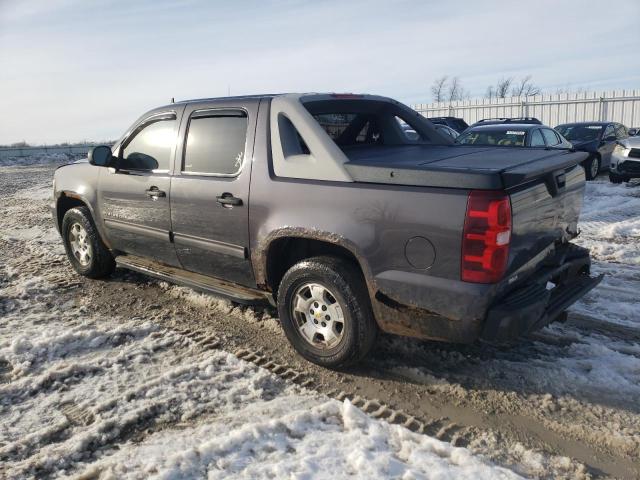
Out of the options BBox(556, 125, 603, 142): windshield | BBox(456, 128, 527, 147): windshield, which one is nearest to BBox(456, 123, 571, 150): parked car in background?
BBox(456, 128, 527, 147): windshield

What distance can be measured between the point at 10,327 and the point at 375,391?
125 inches

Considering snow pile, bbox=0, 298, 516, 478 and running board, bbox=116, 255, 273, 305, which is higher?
running board, bbox=116, 255, 273, 305

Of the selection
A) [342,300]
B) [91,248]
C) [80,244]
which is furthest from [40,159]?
[342,300]

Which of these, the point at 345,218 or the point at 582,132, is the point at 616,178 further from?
the point at 345,218

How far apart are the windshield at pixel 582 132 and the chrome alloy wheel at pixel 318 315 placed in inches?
488

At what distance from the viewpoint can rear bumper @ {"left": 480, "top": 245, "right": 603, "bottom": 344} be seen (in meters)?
2.88

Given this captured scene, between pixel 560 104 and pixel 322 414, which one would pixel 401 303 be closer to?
pixel 322 414

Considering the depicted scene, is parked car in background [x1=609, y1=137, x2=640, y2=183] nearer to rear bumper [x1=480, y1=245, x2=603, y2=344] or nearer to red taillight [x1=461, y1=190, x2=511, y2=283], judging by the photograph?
rear bumper [x1=480, y1=245, x2=603, y2=344]

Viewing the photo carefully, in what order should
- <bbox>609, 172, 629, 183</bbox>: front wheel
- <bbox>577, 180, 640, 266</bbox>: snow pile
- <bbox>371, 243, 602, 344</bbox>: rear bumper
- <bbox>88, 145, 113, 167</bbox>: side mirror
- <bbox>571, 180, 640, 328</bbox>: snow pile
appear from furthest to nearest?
<bbox>609, 172, 629, 183</bbox>: front wheel → <bbox>577, 180, 640, 266</bbox>: snow pile → <bbox>88, 145, 113, 167</bbox>: side mirror → <bbox>571, 180, 640, 328</bbox>: snow pile → <bbox>371, 243, 602, 344</bbox>: rear bumper

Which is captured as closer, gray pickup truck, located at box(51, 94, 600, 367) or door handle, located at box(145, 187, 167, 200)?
gray pickup truck, located at box(51, 94, 600, 367)

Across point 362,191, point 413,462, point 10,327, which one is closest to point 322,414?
point 413,462

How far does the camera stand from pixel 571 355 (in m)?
3.64

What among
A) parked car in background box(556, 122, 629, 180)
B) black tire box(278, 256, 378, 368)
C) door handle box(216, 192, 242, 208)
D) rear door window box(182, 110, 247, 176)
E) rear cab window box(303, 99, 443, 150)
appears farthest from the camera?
parked car in background box(556, 122, 629, 180)

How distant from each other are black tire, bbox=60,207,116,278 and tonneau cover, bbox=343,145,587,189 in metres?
3.03
